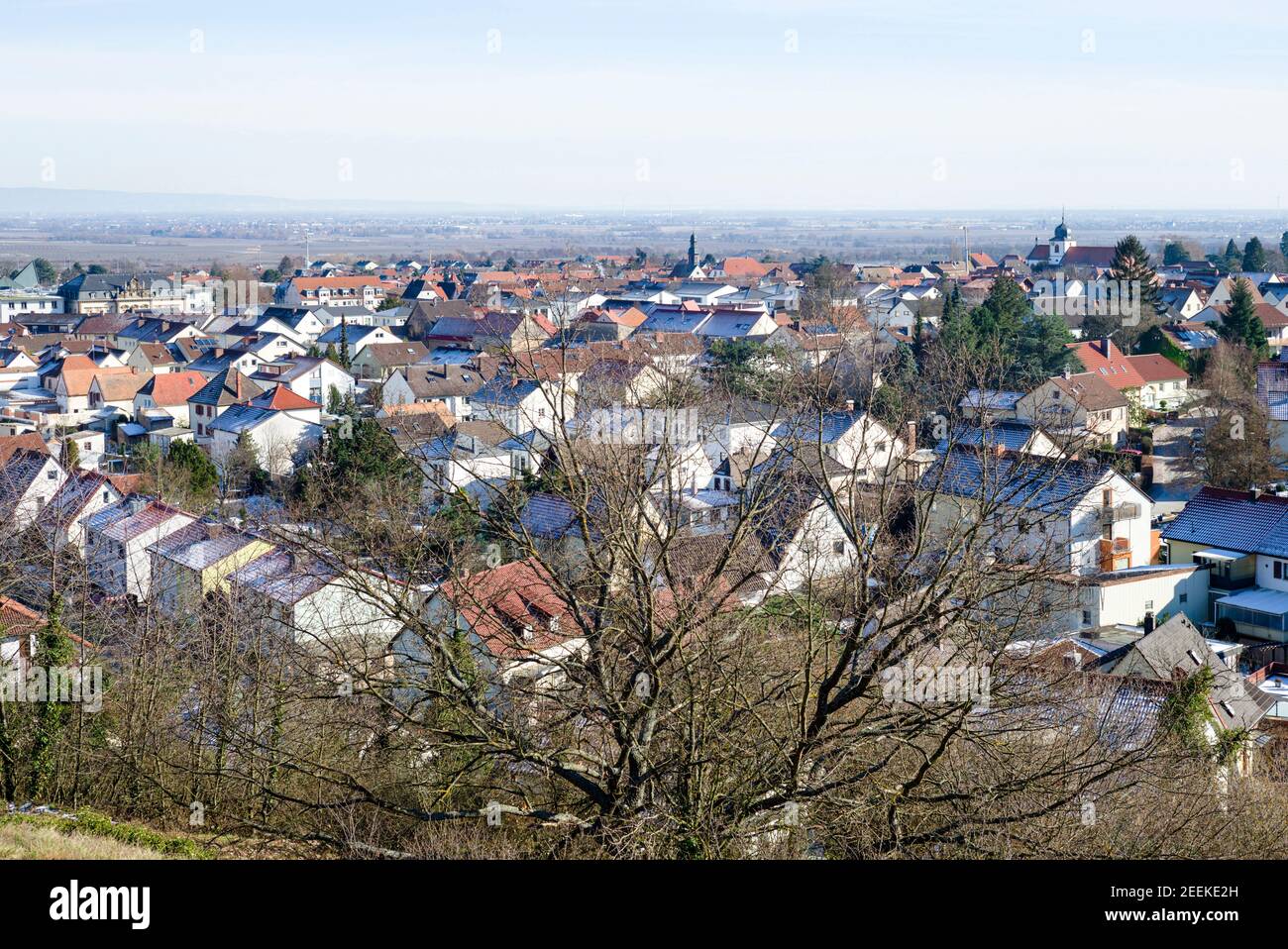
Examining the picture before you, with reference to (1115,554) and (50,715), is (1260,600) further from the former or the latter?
(50,715)

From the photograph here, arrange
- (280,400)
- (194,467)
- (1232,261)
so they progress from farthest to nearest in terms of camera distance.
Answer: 1. (1232,261)
2. (280,400)
3. (194,467)

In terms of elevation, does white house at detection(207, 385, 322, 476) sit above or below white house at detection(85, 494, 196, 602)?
above

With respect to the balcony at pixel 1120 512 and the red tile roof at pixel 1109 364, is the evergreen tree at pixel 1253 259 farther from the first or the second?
the balcony at pixel 1120 512

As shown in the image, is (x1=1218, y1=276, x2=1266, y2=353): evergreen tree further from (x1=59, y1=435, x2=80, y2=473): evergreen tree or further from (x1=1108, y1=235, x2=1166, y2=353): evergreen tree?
(x1=59, y1=435, x2=80, y2=473): evergreen tree

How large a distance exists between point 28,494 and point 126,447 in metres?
7.54

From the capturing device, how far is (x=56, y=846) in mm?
4547

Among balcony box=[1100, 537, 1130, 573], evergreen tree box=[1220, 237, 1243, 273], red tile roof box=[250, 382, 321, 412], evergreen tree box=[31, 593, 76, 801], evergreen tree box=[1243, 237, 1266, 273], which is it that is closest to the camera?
evergreen tree box=[31, 593, 76, 801]

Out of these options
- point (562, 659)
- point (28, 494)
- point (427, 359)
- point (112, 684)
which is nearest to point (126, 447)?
point (28, 494)

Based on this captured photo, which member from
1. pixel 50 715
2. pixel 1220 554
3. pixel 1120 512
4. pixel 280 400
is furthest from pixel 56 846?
pixel 280 400

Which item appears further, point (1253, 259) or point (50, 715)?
point (1253, 259)

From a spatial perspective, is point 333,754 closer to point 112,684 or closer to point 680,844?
point 112,684

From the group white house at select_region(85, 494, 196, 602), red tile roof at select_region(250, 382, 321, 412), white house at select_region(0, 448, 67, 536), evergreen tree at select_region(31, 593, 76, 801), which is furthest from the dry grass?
red tile roof at select_region(250, 382, 321, 412)

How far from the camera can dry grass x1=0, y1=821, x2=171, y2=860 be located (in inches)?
168

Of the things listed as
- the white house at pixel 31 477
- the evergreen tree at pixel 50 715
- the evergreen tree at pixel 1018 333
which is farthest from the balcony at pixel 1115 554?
the white house at pixel 31 477
